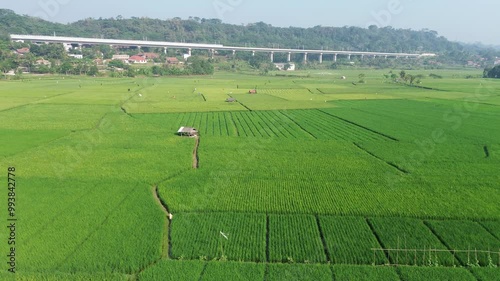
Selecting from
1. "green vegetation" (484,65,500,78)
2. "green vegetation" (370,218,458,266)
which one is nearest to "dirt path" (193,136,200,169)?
"green vegetation" (370,218,458,266)

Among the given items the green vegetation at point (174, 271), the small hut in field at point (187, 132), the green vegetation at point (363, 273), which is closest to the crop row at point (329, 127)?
the small hut in field at point (187, 132)

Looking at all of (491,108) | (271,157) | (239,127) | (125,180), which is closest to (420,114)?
(491,108)

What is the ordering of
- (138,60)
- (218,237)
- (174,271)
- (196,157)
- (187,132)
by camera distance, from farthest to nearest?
1. (138,60)
2. (187,132)
3. (196,157)
4. (218,237)
5. (174,271)

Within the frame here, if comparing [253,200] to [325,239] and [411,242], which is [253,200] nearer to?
[325,239]

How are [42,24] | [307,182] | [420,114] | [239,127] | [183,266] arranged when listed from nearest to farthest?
1. [183,266]
2. [307,182]
3. [239,127]
4. [420,114]
5. [42,24]

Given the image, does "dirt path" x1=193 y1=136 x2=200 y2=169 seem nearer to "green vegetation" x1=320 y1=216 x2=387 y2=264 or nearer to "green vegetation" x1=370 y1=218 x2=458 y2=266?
"green vegetation" x1=320 y1=216 x2=387 y2=264

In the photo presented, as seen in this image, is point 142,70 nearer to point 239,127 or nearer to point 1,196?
point 239,127

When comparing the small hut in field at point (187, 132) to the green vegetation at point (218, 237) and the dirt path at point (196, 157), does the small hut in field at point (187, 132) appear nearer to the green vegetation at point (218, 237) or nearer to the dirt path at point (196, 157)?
the dirt path at point (196, 157)

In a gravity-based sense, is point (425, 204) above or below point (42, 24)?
below

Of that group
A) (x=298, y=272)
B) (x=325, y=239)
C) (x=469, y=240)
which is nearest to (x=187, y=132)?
(x=325, y=239)
